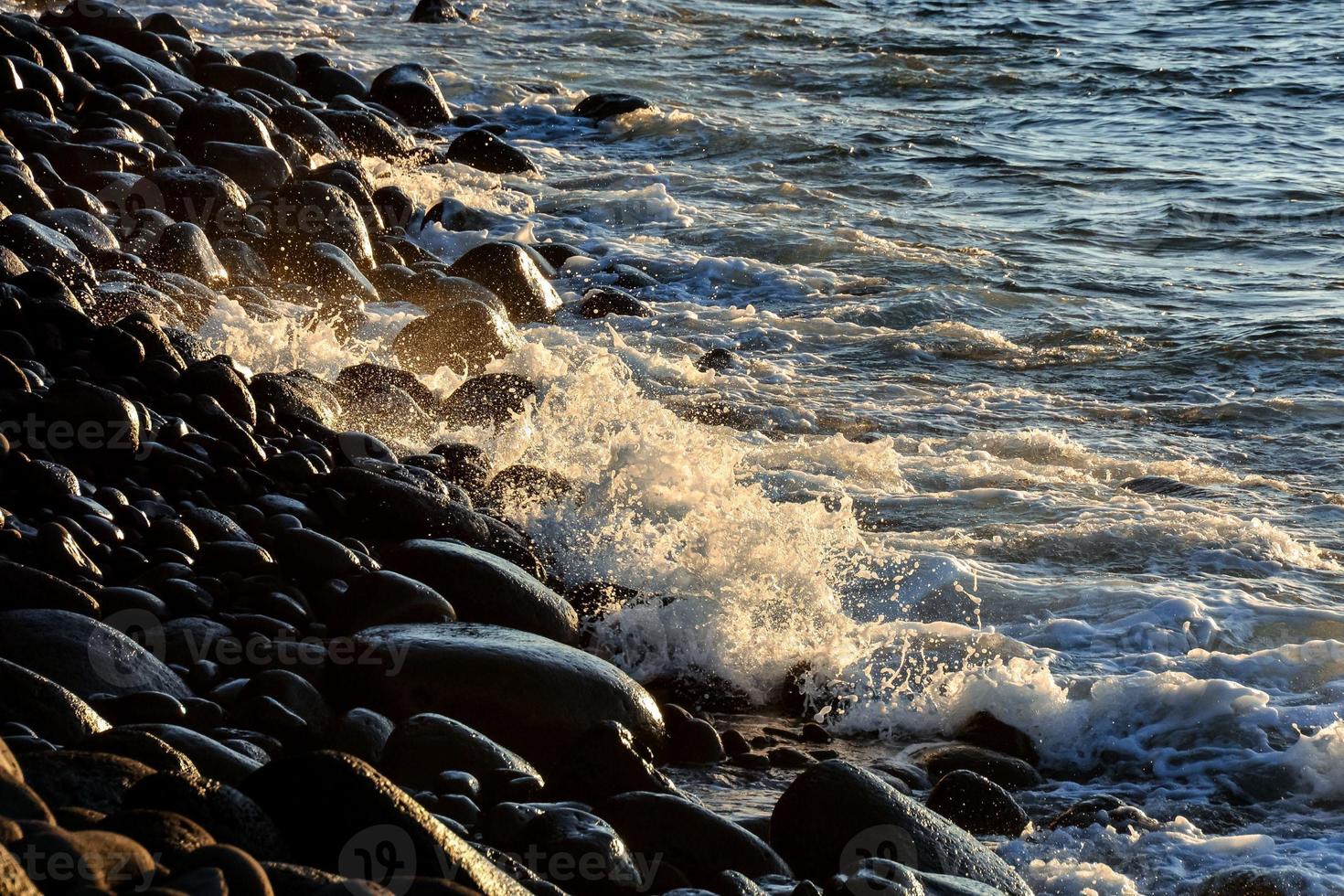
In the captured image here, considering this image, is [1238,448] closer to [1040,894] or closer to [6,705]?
[1040,894]

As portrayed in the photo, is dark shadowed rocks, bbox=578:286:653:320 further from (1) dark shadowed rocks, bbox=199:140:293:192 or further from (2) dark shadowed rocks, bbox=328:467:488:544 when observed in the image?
(2) dark shadowed rocks, bbox=328:467:488:544

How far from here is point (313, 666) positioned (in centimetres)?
386

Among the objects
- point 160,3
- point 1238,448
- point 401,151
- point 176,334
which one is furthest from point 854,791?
point 160,3

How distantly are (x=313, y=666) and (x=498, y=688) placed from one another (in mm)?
514

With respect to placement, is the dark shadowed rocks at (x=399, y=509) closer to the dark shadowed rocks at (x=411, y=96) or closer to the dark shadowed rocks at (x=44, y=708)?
the dark shadowed rocks at (x=44, y=708)

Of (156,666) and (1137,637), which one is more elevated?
(156,666)

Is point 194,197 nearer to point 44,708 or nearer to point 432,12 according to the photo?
point 44,708

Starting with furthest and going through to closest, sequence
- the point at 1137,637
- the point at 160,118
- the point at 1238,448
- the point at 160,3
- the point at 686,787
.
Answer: the point at 160,3 → the point at 160,118 → the point at 1238,448 → the point at 1137,637 → the point at 686,787

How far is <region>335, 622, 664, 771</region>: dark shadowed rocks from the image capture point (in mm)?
3828

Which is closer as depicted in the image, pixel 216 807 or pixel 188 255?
pixel 216 807

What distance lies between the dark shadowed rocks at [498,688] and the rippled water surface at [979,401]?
0.48 m

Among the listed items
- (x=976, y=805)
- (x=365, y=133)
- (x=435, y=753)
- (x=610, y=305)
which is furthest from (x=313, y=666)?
(x=365, y=133)

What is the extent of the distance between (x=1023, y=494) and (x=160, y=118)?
6.39 meters

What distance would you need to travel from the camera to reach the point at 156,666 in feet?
11.3
